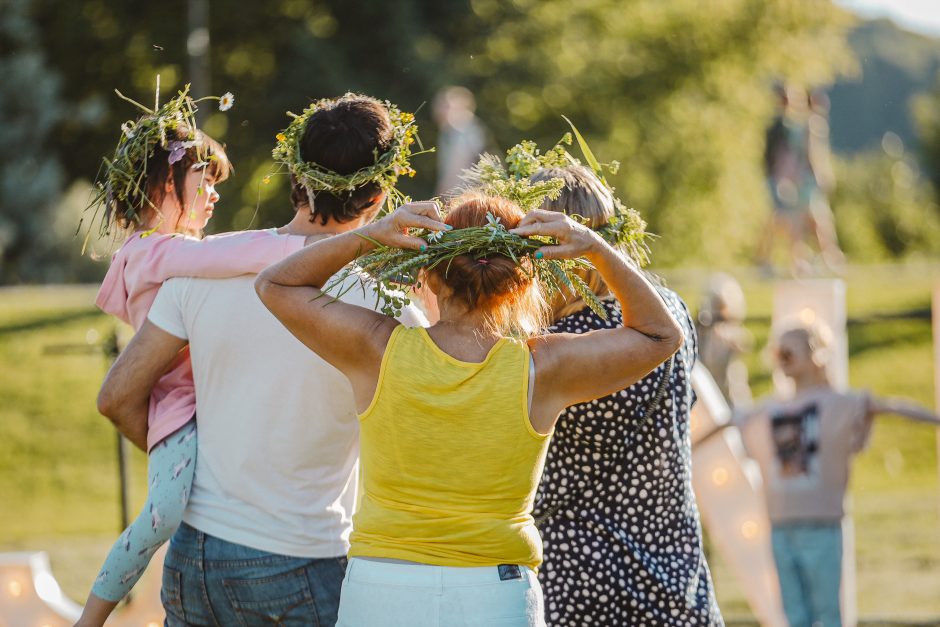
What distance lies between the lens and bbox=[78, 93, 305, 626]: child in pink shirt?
2709 mm

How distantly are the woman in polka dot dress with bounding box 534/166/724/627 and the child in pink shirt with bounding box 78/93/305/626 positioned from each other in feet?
2.50

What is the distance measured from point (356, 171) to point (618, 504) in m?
0.98

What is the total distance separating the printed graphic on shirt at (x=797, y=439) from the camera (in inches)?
196

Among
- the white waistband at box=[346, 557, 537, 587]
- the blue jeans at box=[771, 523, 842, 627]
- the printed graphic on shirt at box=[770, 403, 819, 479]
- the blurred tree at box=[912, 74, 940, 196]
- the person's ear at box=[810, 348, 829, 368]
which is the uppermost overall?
the white waistband at box=[346, 557, 537, 587]

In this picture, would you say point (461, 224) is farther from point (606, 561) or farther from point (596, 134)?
point (596, 134)

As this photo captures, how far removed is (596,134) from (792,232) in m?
12.1

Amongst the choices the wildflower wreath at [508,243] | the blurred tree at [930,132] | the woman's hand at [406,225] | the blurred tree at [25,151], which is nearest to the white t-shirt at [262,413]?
the wildflower wreath at [508,243]

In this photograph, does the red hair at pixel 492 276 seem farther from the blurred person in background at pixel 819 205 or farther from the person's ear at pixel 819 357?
the blurred person in background at pixel 819 205

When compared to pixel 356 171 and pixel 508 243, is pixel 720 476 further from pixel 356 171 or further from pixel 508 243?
pixel 508 243

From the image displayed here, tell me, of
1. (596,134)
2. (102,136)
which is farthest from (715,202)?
(102,136)

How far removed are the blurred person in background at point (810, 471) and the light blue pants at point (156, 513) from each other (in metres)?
2.65

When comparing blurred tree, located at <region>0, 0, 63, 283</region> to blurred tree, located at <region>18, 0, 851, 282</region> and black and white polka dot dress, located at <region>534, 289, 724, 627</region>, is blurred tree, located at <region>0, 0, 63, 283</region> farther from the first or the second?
black and white polka dot dress, located at <region>534, 289, 724, 627</region>

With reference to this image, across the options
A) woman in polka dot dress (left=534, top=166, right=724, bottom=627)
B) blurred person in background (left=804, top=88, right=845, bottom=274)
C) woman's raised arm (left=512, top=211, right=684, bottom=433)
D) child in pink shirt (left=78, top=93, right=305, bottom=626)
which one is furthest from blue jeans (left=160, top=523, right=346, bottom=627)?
blurred person in background (left=804, top=88, right=845, bottom=274)

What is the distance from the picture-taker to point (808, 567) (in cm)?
490
